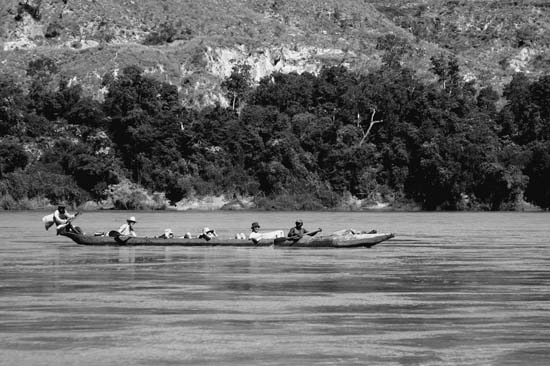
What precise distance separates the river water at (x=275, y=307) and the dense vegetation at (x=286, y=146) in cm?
6952

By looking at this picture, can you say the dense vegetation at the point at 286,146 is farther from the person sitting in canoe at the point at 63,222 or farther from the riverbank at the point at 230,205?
the person sitting in canoe at the point at 63,222

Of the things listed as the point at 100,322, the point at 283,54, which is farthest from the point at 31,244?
the point at 283,54

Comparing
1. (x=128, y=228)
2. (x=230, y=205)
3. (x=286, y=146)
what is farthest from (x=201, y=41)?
(x=128, y=228)

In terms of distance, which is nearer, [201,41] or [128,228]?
[128,228]

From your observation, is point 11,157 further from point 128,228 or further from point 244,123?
point 128,228

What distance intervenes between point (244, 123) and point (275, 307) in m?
A: 98.8

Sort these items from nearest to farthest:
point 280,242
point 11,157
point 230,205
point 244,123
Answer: point 280,242
point 11,157
point 230,205
point 244,123

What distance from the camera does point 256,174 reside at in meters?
123

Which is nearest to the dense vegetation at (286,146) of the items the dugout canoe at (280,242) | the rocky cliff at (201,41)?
the rocky cliff at (201,41)

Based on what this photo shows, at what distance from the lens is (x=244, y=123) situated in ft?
414

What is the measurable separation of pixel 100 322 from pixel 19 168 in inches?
3828

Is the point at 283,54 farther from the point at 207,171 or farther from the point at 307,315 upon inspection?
the point at 307,315

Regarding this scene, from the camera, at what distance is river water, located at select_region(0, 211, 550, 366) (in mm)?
21344

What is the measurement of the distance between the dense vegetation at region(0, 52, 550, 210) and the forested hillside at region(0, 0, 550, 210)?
0.16 m
